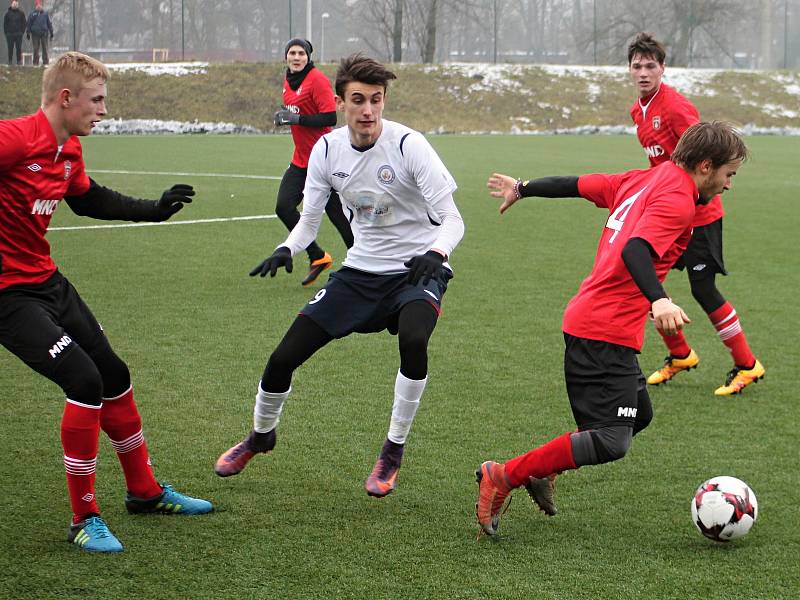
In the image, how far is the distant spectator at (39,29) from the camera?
3725 cm

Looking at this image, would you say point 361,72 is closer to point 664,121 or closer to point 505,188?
point 505,188

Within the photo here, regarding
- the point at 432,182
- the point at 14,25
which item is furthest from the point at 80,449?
the point at 14,25

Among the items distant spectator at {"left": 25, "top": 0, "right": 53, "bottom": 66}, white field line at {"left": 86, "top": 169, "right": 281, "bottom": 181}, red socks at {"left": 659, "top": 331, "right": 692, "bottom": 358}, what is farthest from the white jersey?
distant spectator at {"left": 25, "top": 0, "right": 53, "bottom": 66}

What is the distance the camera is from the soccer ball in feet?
14.9

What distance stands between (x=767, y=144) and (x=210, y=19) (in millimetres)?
29931

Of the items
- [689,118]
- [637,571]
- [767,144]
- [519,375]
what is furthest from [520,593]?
[767,144]

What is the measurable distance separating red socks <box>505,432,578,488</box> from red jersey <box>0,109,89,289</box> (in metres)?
2.16

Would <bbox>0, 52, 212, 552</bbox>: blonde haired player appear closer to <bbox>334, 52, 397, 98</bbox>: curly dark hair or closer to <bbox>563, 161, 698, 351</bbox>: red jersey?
<bbox>334, 52, 397, 98</bbox>: curly dark hair

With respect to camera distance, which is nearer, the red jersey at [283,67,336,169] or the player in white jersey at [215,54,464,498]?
the player in white jersey at [215,54,464,498]

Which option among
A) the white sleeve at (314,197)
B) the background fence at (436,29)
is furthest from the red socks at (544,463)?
the background fence at (436,29)

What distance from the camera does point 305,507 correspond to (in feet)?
16.5

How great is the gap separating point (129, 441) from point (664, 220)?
8.12 ft

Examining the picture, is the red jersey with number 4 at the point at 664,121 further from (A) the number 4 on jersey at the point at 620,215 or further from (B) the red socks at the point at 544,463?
(B) the red socks at the point at 544,463

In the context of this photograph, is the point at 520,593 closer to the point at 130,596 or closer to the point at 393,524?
the point at 393,524
